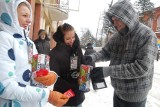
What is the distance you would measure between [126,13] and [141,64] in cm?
52

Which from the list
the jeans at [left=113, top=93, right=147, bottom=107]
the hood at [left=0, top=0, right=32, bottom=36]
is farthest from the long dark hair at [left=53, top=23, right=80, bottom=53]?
the hood at [left=0, top=0, right=32, bottom=36]

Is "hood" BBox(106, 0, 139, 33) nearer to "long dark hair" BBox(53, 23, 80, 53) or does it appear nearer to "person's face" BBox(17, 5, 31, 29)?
"long dark hair" BBox(53, 23, 80, 53)

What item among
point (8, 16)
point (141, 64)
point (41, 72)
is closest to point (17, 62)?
point (41, 72)

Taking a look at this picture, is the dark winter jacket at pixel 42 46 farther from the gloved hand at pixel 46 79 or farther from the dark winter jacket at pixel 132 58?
the gloved hand at pixel 46 79

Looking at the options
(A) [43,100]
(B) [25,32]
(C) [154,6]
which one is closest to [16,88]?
(A) [43,100]

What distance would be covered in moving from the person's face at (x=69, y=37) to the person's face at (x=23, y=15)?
3.58 ft

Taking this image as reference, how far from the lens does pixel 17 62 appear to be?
202cm

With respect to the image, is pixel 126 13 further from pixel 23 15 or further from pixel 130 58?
pixel 23 15

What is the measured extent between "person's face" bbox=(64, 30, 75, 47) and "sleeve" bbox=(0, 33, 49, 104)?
1303 mm

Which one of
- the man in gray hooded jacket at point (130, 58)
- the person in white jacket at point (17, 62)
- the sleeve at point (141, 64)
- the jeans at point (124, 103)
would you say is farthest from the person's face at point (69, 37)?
the person in white jacket at point (17, 62)

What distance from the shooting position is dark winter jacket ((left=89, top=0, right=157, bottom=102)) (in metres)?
2.77

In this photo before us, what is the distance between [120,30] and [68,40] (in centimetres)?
60

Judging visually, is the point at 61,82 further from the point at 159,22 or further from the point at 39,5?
the point at 159,22

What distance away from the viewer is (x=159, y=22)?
55.3 meters
